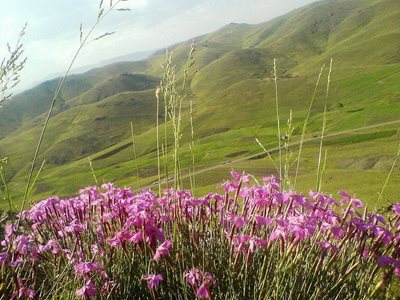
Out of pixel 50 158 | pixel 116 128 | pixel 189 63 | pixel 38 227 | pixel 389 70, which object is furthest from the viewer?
pixel 116 128

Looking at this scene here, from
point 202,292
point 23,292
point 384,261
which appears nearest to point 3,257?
point 23,292

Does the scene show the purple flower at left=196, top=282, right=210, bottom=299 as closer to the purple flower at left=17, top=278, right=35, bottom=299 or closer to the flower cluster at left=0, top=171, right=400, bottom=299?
the flower cluster at left=0, top=171, right=400, bottom=299

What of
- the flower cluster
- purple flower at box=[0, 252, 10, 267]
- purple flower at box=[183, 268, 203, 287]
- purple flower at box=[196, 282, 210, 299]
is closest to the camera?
purple flower at box=[196, 282, 210, 299]

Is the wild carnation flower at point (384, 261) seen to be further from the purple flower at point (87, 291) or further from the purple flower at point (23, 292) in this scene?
the purple flower at point (23, 292)

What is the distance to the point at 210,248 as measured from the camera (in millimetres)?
4035

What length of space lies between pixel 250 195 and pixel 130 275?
4.38ft

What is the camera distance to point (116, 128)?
19650cm

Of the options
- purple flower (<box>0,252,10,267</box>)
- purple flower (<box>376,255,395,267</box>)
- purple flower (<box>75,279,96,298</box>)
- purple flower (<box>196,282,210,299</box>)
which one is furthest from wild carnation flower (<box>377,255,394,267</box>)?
purple flower (<box>0,252,10,267</box>)

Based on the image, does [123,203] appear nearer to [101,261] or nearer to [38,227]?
[101,261]

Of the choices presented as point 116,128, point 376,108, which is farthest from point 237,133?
point 116,128

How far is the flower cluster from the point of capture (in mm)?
3338

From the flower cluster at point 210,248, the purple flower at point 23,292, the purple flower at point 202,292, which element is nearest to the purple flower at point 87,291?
the flower cluster at point 210,248

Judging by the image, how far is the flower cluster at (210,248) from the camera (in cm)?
334

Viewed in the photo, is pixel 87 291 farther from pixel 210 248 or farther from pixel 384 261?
pixel 384 261
